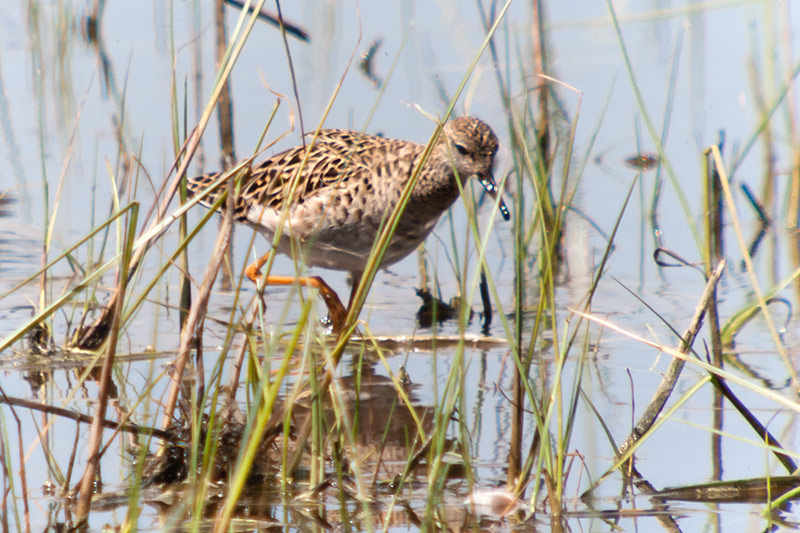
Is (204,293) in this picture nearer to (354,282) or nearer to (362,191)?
(362,191)

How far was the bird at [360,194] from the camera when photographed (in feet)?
17.8

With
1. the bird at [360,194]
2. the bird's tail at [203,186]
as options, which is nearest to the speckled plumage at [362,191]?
the bird at [360,194]

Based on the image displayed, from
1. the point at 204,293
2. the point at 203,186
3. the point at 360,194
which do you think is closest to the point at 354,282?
the point at 360,194

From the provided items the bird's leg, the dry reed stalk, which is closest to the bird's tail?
the bird's leg

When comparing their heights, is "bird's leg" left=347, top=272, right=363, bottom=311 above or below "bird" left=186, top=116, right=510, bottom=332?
below

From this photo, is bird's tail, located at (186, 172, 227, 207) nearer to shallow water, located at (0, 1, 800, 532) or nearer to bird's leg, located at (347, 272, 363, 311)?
shallow water, located at (0, 1, 800, 532)

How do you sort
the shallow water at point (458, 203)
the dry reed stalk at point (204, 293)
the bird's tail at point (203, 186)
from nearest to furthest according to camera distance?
the dry reed stalk at point (204, 293)
the shallow water at point (458, 203)
the bird's tail at point (203, 186)

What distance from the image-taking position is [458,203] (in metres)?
7.10

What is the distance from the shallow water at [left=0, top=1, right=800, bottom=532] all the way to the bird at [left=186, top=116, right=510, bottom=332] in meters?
0.30

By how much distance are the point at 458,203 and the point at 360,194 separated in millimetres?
1767

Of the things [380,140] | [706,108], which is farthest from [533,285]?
[706,108]

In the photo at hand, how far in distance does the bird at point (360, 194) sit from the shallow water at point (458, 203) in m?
0.30

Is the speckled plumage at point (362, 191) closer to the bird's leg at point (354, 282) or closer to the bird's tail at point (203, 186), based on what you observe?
the bird's leg at point (354, 282)

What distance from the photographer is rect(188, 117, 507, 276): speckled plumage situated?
214 inches
